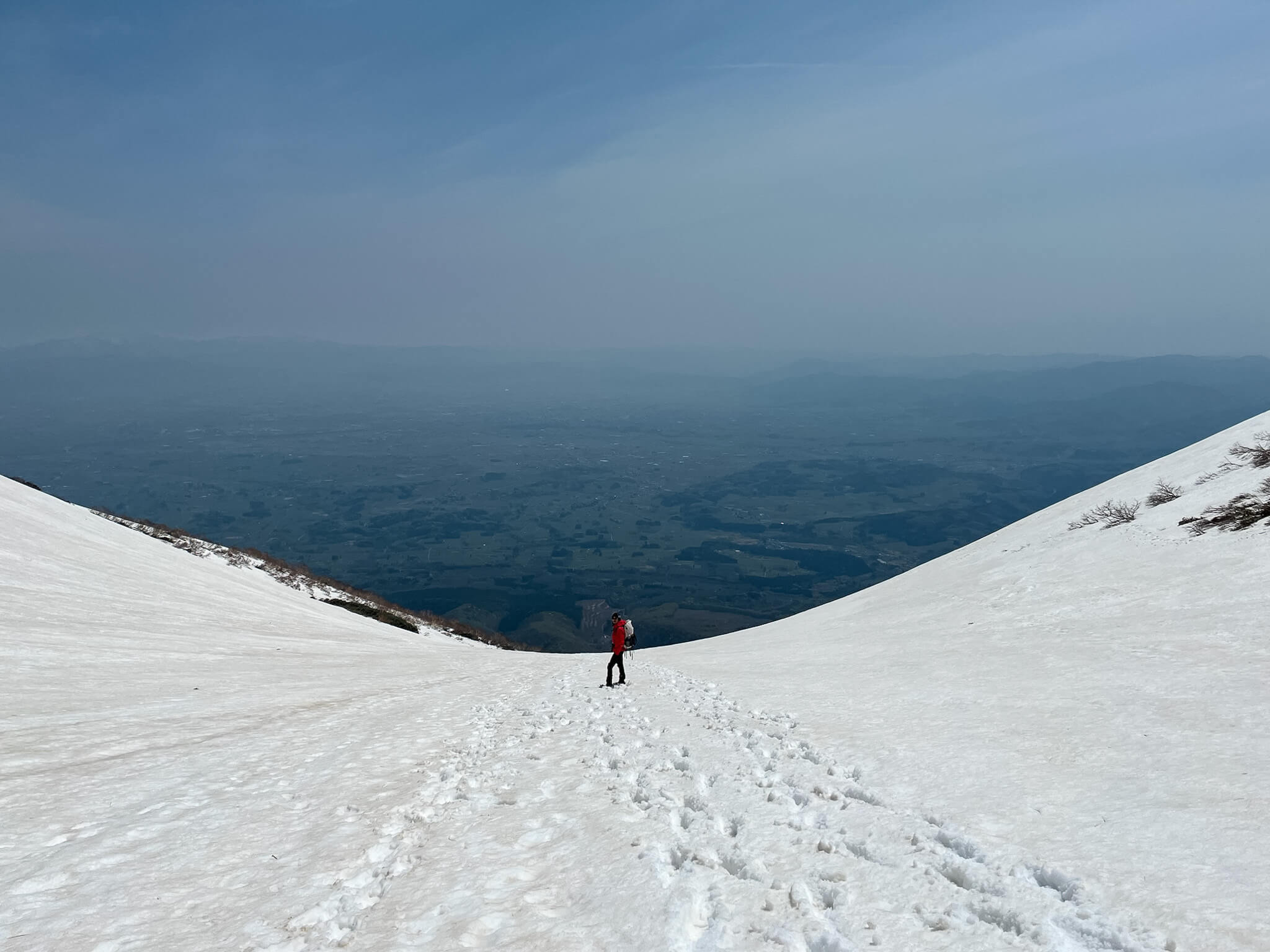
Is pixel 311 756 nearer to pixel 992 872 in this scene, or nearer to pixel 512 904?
pixel 512 904

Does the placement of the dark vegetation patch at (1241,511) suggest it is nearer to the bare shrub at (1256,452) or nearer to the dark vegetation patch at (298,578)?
the bare shrub at (1256,452)

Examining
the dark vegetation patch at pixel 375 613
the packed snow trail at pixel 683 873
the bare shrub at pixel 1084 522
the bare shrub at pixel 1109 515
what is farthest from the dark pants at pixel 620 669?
the dark vegetation patch at pixel 375 613

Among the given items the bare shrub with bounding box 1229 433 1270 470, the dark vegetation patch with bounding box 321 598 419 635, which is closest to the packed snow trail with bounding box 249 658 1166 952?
the bare shrub with bounding box 1229 433 1270 470

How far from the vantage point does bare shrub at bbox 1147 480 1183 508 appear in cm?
2212

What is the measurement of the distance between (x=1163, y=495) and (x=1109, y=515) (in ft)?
6.85

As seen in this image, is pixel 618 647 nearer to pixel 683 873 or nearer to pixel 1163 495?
pixel 683 873

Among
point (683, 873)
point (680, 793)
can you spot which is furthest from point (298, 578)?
point (683, 873)

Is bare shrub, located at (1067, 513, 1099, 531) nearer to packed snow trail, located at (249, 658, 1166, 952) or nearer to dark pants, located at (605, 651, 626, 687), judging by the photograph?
dark pants, located at (605, 651, 626, 687)

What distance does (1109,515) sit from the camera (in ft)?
73.8

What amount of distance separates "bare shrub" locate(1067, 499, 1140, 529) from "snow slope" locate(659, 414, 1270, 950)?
548 millimetres

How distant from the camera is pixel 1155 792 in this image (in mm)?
6547

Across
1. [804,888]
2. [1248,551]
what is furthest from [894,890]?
[1248,551]

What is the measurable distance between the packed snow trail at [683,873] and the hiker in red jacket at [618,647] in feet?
26.5

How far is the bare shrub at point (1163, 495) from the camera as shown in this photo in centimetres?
2212
